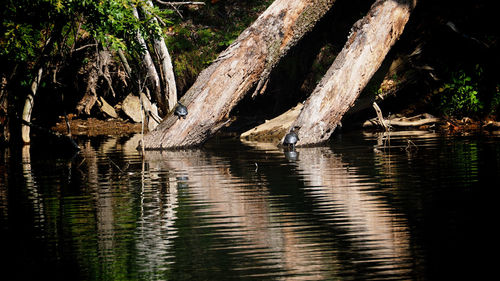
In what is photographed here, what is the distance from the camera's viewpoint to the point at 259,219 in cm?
667

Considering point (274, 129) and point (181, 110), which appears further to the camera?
point (274, 129)

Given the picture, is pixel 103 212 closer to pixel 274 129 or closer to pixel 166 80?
pixel 274 129

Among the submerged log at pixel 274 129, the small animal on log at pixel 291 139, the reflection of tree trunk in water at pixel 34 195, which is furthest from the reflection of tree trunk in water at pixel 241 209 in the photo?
the submerged log at pixel 274 129

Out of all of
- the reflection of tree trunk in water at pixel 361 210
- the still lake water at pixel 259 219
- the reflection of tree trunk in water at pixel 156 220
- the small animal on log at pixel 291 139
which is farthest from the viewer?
the small animal on log at pixel 291 139

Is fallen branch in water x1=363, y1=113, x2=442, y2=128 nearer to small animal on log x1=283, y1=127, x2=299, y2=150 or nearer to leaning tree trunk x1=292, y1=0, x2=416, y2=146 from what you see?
leaning tree trunk x1=292, y1=0, x2=416, y2=146

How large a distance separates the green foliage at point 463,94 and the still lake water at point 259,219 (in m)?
6.21

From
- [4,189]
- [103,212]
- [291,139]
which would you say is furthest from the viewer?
[291,139]

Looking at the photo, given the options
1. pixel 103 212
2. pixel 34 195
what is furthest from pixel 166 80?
pixel 103 212

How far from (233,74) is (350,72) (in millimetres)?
2585

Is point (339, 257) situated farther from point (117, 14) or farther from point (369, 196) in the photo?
point (117, 14)

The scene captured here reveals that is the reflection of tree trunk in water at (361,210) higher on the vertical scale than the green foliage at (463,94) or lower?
lower

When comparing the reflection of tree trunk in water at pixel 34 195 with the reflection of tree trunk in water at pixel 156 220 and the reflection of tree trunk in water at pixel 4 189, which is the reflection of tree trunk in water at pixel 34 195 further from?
the reflection of tree trunk in water at pixel 156 220

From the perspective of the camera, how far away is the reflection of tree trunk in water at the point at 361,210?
17.0ft

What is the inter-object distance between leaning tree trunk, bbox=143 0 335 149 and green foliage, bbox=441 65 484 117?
173 inches
